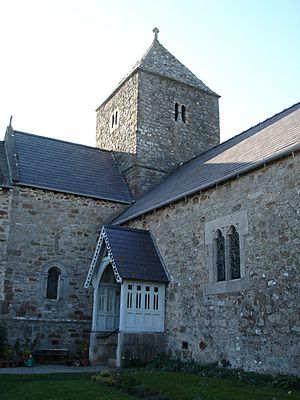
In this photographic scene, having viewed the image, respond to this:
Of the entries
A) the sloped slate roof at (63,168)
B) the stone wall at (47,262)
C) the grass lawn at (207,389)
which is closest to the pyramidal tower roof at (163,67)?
the sloped slate roof at (63,168)

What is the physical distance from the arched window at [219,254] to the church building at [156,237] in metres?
0.04

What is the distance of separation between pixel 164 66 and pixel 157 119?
11.8 feet

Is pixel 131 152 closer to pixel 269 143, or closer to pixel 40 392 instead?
pixel 269 143

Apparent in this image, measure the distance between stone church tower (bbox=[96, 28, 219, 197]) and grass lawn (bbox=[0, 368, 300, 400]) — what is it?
10601 millimetres

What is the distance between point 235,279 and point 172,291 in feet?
10.3

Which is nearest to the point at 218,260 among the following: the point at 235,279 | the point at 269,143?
the point at 235,279

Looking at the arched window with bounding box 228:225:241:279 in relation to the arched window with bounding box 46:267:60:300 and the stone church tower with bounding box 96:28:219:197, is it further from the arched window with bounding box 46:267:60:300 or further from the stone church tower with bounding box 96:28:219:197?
the stone church tower with bounding box 96:28:219:197

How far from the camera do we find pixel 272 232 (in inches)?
442

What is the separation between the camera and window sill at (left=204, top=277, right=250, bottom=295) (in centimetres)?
1185

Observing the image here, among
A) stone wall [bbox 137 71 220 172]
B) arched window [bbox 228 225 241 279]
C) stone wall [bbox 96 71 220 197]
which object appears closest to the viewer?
arched window [bbox 228 225 241 279]

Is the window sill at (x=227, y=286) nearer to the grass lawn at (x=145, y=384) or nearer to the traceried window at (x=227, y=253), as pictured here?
the traceried window at (x=227, y=253)

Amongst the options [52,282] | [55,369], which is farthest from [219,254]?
[52,282]

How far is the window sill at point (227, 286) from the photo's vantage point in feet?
38.9

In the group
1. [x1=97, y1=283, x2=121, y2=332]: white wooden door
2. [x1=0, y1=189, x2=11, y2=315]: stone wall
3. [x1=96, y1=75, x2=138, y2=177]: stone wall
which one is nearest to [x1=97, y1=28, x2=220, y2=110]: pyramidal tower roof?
[x1=96, y1=75, x2=138, y2=177]: stone wall
